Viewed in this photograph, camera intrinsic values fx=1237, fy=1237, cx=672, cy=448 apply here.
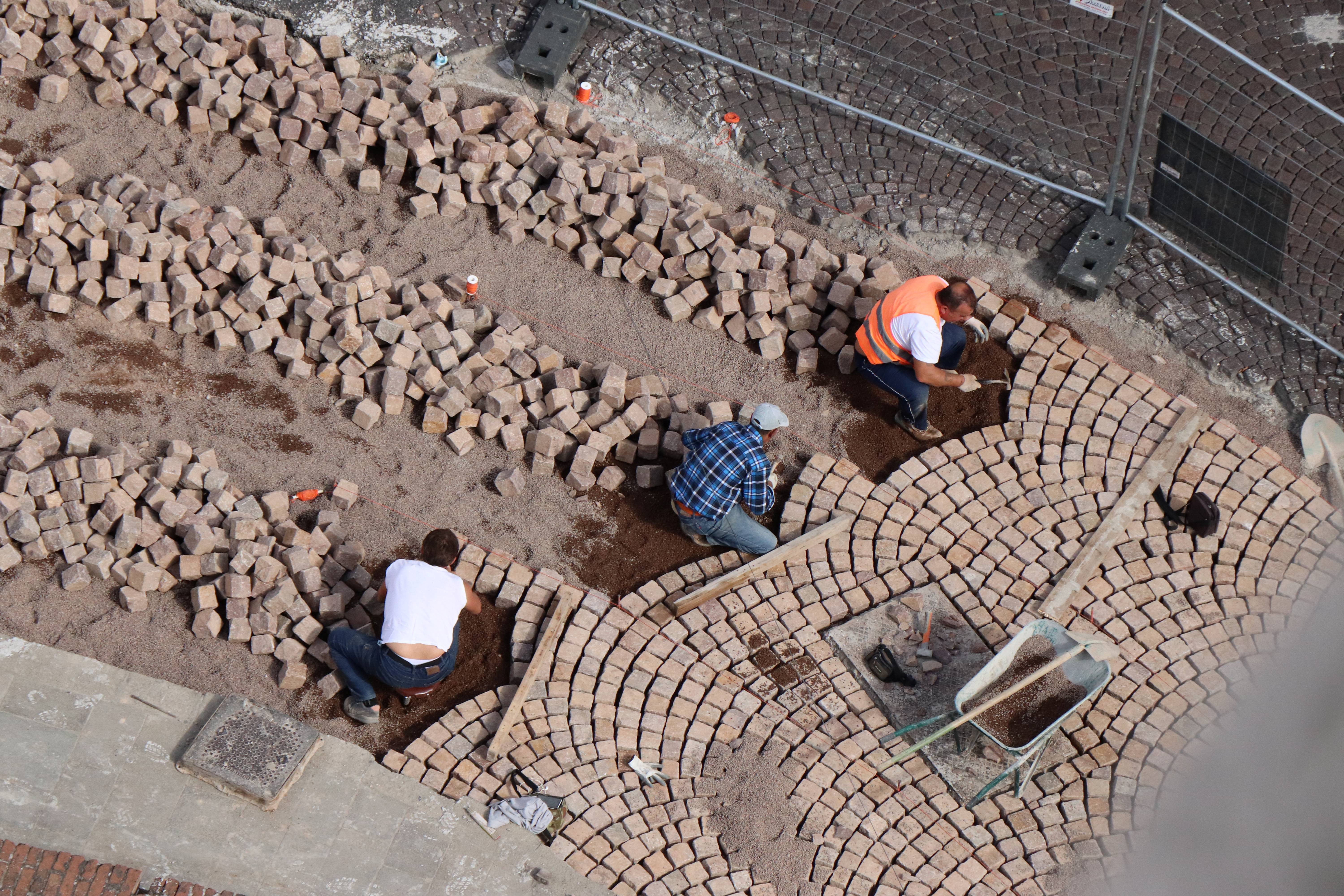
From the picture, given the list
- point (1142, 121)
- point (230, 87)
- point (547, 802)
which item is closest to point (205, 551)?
point (547, 802)

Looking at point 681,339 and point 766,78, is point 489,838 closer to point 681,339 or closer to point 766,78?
point 681,339

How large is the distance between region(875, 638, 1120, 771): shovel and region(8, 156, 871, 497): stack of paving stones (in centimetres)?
250

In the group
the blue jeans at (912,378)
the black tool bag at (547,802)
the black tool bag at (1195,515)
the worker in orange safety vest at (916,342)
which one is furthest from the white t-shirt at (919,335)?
the black tool bag at (547,802)

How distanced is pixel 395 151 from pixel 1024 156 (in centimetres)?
513

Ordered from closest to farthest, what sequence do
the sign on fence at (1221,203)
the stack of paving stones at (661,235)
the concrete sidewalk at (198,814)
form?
the concrete sidewalk at (198,814) → the stack of paving stones at (661,235) → the sign on fence at (1221,203)

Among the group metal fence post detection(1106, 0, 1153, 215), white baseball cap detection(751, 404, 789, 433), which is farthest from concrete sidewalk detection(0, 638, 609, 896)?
metal fence post detection(1106, 0, 1153, 215)

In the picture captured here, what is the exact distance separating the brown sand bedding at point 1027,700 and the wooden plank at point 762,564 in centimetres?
145

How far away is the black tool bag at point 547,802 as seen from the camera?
23.6 ft

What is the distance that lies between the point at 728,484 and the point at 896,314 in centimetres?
183

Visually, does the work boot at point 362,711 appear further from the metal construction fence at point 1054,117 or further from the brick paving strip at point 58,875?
the metal construction fence at point 1054,117

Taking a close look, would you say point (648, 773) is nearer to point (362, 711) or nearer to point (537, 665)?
point (537, 665)

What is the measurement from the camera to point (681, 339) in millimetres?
9281

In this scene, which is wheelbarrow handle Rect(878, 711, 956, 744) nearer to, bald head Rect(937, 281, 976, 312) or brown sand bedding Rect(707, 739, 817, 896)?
brown sand bedding Rect(707, 739, 817, 896)

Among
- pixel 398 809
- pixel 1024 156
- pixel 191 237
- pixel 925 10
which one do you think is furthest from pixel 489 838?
pixel 925 10
